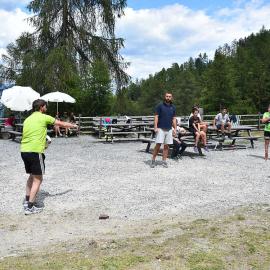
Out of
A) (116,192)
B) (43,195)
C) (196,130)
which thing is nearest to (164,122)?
(196,130)

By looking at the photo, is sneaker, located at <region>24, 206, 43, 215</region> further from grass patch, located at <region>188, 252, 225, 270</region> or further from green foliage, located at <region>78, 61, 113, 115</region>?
green foliage, located at <region>78, 61, 113, 115</region>

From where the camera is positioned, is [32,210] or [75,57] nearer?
[32,210]

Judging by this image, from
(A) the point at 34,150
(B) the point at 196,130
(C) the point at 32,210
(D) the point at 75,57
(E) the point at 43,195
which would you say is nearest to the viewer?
(C) the point at 32,210

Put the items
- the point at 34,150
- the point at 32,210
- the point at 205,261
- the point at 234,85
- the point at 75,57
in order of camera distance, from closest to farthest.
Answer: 1. the point at 205,261
2. the point at 32,210
3. the point at 34,150
4. the point at 75,57
5. the point at 234,85

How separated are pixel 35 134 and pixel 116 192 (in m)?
1.95

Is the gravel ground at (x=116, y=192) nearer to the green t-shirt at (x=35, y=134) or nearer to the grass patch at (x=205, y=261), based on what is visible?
the green t-shirt at (x=35, y=134)

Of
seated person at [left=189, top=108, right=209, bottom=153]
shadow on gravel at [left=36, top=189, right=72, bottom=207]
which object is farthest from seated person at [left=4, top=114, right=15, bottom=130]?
shadow on gravel at [left=36, top=189, right=72, bottom=207]

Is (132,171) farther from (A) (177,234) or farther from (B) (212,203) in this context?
(A) (177,234)

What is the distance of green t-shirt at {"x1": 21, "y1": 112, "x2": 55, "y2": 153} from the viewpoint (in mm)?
6520

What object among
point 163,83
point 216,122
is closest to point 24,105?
point 216,122

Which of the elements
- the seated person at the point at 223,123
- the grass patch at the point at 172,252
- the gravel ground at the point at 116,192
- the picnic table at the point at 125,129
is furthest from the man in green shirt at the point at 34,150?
the picnic table at the point at 125,129

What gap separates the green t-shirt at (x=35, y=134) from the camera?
6.52 m

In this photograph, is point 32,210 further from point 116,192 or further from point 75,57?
point 75,57

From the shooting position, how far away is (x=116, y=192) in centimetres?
775
